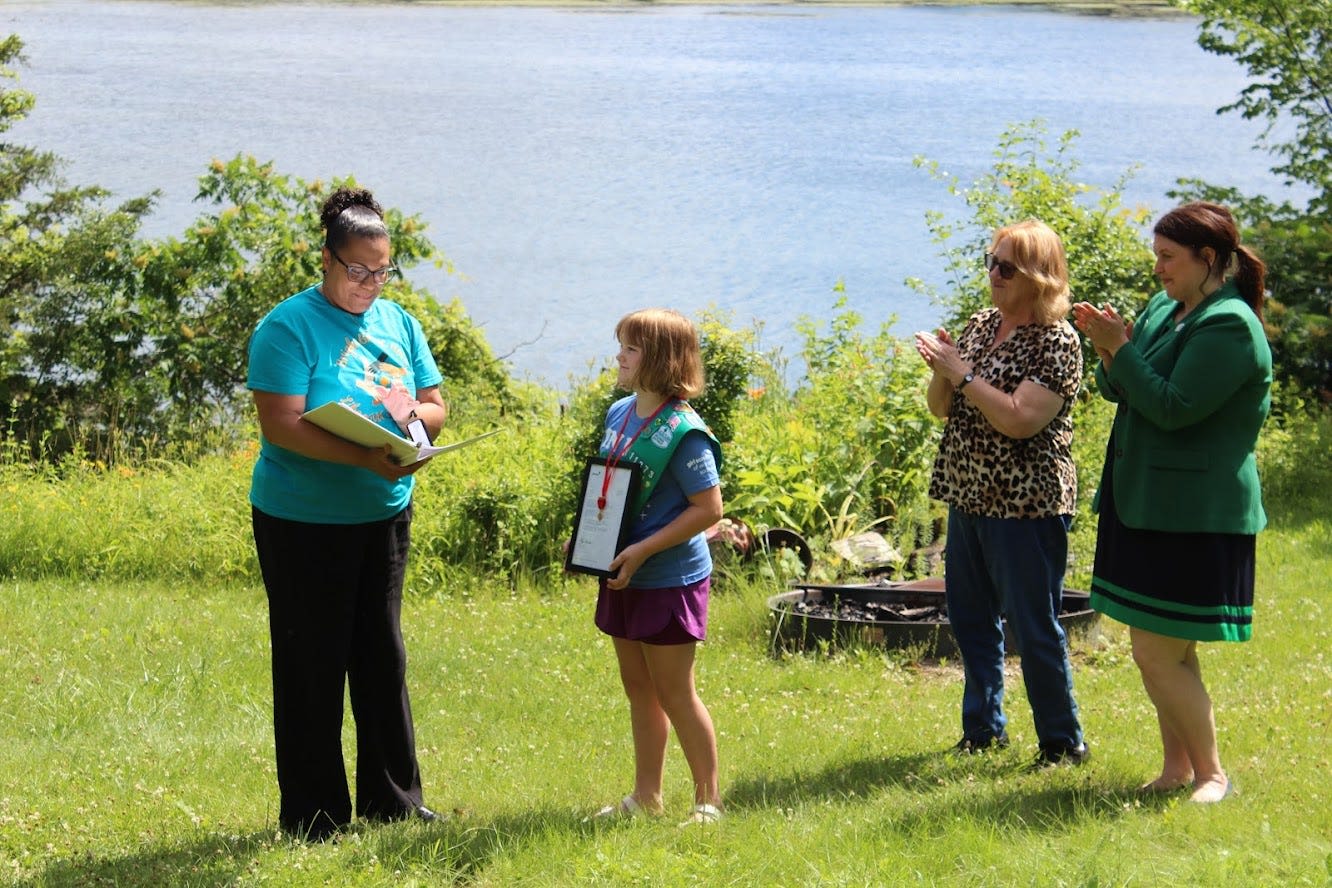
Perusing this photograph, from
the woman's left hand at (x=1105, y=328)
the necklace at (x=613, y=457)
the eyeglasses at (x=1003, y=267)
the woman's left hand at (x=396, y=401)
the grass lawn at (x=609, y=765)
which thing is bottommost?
the grass lawn at (x=609, y=765)

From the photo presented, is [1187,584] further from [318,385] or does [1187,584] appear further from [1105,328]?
[318,385]

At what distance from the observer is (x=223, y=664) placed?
648 cm

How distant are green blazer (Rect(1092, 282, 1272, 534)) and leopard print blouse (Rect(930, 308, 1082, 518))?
0.88 ft

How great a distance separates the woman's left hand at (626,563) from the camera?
431 cm

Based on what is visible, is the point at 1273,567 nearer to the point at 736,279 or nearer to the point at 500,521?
the point at 500,521

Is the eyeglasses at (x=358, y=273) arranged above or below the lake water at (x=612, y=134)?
below

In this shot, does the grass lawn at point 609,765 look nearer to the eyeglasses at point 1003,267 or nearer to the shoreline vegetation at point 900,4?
the eyeglasses at point 1003,267

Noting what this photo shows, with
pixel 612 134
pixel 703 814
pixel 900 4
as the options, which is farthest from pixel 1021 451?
pixel 900 4

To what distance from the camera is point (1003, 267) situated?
189 inches

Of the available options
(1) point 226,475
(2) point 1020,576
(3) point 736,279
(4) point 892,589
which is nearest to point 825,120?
(3) point 736,279

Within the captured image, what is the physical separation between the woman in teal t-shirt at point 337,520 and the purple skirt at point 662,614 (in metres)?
0.70

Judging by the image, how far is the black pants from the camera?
14.1 feet

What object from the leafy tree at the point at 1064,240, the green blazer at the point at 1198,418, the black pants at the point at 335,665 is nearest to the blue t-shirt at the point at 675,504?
the black pants at the point at 335,665

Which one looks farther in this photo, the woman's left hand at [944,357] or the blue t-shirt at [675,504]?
the woman's left hand at [944,357]
